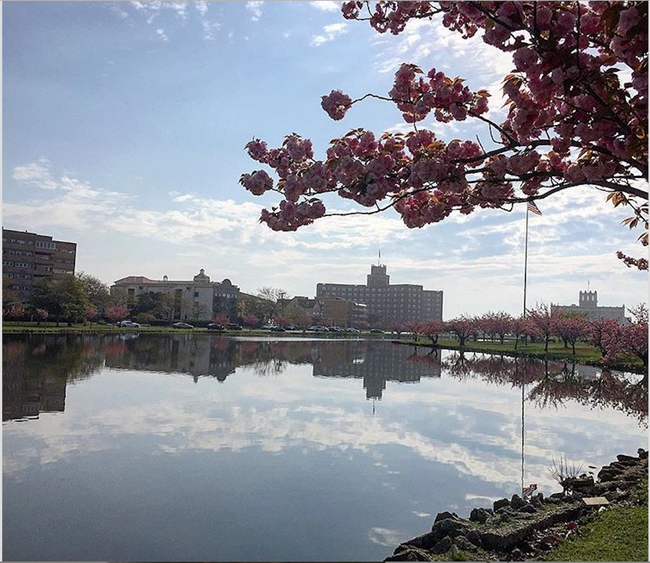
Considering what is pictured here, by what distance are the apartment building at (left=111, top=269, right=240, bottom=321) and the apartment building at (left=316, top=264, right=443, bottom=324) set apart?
21094 mm

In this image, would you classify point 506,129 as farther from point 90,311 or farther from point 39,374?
point 90,311

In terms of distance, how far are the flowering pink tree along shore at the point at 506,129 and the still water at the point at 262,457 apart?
2578mm

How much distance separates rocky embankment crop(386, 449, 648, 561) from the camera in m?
4.05

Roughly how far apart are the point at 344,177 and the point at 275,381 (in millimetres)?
11746

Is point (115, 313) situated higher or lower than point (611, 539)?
higher

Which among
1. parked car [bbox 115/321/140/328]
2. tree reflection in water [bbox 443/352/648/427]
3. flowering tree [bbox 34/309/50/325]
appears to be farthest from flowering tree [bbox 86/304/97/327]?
tree reflection in water [bbox 443/352/648/427]

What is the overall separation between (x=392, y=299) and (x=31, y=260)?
5567cm

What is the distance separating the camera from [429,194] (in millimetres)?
3918

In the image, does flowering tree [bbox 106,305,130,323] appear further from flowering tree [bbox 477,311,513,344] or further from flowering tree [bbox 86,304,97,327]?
flowering tree [bbox 477,311,513,344]

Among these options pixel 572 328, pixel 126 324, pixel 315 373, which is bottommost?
Answer: pixel 315 373

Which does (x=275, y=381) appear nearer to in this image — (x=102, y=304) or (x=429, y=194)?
(x=429, y=194)

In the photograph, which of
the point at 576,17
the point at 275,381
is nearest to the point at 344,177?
the point at 576,17

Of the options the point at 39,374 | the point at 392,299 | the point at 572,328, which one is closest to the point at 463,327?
the point at 572,328

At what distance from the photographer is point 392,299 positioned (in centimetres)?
8431
